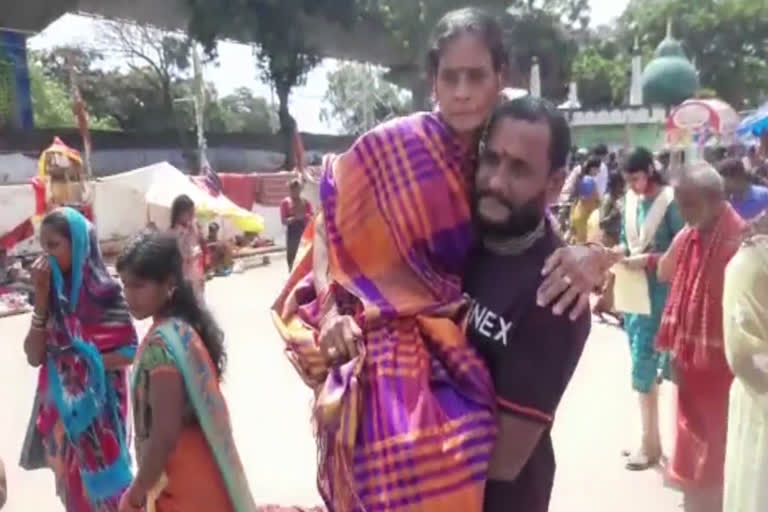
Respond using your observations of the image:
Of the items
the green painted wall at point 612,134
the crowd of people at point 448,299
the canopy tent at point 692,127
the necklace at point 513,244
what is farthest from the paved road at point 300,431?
the green painted wall at point 612,134

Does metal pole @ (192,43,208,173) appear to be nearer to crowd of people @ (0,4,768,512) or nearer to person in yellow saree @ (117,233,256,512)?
person in yellow saree @ (117,233,256,512)

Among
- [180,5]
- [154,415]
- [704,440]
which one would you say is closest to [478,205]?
[154,415]

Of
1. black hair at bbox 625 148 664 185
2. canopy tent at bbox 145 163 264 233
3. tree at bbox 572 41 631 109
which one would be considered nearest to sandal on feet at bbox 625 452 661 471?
black hair at bbox 625 148 664 185

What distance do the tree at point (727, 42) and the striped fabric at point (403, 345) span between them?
4998 centimetres

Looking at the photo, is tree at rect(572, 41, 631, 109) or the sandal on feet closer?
the sandal on feet

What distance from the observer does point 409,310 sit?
1667 millimetres

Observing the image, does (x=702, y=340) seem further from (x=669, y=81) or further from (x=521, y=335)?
(x=669, y=81)

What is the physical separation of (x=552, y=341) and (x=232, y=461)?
1.73 m

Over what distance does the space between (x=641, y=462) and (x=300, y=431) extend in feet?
6.92

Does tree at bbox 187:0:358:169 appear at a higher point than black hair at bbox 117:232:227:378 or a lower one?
higher

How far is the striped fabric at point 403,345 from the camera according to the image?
5.33 ft

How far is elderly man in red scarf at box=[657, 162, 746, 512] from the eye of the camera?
13.7 ft

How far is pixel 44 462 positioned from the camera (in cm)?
428

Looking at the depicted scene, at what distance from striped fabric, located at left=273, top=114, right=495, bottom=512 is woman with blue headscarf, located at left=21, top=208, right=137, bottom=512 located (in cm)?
255
